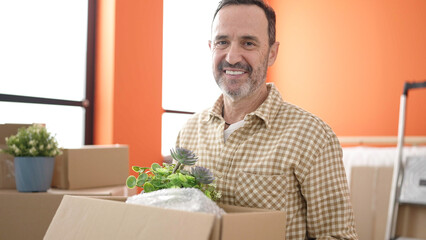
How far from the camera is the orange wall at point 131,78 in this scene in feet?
9.73

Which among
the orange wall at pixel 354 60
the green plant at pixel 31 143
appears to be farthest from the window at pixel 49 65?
the orange wall at pixel 354 60

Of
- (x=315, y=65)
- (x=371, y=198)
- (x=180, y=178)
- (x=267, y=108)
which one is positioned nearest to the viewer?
(x=180, y=178)

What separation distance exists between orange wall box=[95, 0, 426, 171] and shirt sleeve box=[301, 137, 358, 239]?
1.98 meters

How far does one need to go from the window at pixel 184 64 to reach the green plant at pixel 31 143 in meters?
1.88

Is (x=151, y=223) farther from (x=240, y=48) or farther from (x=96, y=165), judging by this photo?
(x=96, y=165)

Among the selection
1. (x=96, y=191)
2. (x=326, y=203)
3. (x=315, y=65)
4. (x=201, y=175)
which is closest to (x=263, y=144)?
(x=326, y=203)

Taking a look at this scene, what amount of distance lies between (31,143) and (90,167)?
0.28 m

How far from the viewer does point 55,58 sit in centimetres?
283

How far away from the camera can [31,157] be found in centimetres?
158

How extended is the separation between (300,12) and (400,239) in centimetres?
393

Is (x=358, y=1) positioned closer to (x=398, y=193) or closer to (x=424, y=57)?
(x=424, y=57)

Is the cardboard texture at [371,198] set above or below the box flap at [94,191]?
below

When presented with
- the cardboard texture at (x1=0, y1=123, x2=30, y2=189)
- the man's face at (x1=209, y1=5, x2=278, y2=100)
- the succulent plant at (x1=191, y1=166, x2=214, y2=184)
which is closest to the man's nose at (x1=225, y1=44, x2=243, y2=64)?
the man's face at (x1=209, y1=5, x2=278, y2=100)

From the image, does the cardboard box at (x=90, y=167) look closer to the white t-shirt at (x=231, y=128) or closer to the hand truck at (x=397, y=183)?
the white t-shirt at (x=231, y=128)
